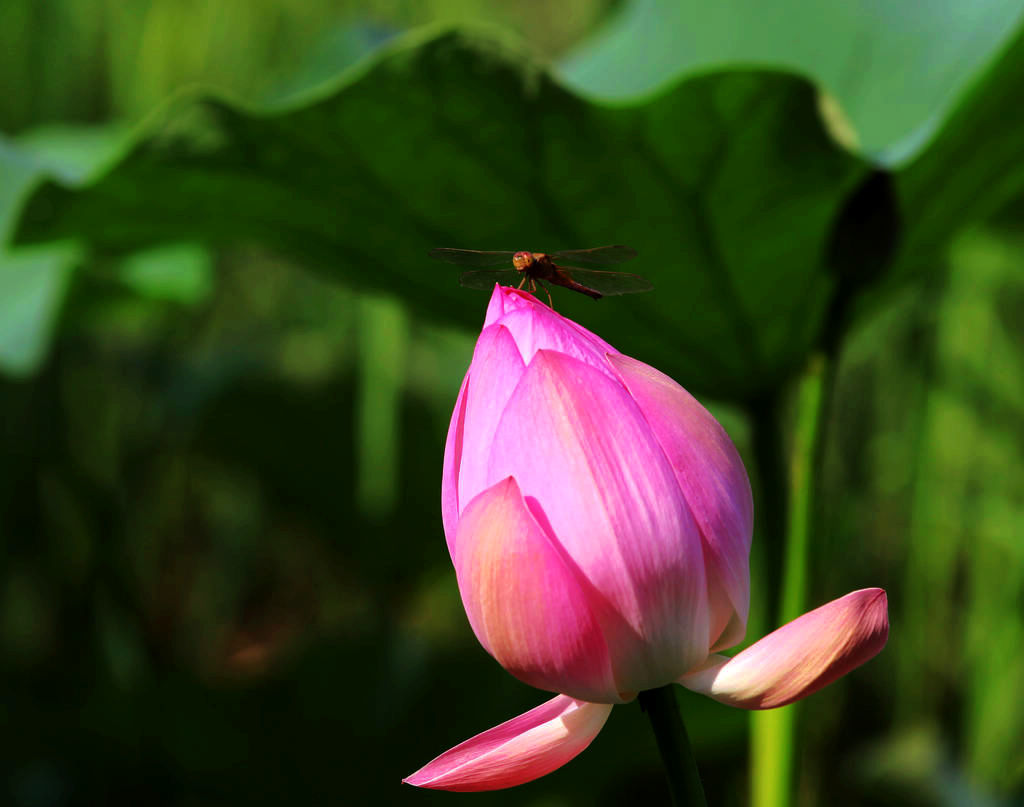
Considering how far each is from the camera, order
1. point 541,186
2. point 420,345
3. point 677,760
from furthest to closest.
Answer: point 420,345 < point 541,186 < point 677,760

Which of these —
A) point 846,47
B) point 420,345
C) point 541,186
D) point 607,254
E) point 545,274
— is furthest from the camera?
point 420,345

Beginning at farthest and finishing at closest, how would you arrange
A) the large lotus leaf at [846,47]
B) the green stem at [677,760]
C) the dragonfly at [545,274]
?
the large lotus leaf at [846,47] → the dragonfly at [545,274] → the green stem at [677,760]

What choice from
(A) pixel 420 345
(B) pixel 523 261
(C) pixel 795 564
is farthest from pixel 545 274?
(A) pixel 420 345

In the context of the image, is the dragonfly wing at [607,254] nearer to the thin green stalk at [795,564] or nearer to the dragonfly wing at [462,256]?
the dragonfly wing at [462,256]

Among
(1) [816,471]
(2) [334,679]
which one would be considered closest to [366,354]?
(2) [334,679]

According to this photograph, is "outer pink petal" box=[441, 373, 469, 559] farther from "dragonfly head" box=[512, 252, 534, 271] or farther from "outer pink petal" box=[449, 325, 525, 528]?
"dragonfly head" box=[512, 252, 534, 271]

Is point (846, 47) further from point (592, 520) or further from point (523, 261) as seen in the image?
point (592, 520)

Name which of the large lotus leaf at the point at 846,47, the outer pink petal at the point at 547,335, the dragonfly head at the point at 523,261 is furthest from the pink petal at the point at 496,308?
the large lotus leaf at the point at 846,47

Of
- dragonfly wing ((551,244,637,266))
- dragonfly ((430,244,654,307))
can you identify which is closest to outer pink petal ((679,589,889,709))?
dragonfly ((430,244,654,307))
